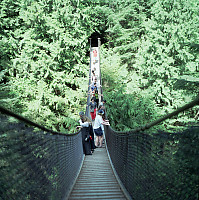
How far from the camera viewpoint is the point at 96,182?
340cm

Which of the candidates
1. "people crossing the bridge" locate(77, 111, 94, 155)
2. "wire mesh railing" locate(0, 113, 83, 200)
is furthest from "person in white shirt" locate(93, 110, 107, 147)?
"wire mesh railing" locate(0, 113, 83, 200)

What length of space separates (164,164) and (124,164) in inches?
61.4

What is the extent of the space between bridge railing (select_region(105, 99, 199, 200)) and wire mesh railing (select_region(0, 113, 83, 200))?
904 mm

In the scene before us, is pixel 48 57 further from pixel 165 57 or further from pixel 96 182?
pixel 96 182

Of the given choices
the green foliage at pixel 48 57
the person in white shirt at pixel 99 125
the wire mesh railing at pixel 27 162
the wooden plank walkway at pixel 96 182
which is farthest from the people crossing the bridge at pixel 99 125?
the green foliage at pixel 48 57

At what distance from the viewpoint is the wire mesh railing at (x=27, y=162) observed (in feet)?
3.88

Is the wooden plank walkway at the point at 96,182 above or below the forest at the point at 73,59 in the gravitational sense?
below

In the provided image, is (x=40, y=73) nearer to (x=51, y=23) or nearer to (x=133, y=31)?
(x=51, y=23)

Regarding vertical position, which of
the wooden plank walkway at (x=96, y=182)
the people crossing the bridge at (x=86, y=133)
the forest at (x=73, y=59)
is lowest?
the wooden plank walkway at (x=96, y=182)

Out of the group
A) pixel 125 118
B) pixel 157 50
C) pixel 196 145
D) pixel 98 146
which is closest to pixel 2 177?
pixel 196 145

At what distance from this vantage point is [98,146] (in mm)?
6172

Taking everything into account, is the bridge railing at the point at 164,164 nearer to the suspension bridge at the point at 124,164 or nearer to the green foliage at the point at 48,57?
the suspension bridge at the point at 124,164

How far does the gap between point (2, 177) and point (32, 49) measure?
1451 cm

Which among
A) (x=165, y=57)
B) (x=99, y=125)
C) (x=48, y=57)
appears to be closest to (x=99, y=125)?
(x=99, y=125)
